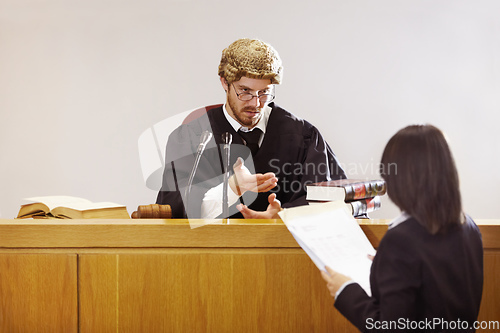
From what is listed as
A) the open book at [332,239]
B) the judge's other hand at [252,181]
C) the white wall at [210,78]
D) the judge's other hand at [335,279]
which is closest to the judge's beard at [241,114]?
the judge's other hand at [252,181]

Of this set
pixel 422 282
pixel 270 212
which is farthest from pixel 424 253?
pixel 270 212

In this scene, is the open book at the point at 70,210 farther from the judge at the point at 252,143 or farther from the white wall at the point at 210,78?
the white wall at the point at 210,78

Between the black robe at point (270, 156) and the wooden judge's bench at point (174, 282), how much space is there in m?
0.93

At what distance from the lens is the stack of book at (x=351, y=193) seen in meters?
1.54

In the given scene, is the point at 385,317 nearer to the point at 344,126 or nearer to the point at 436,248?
the point at 436,248

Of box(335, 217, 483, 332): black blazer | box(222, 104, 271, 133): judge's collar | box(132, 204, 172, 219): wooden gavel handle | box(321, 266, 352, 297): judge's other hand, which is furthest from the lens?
box(222, 104, 271, 133): judge's collar

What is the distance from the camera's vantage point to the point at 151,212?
167 centimetres

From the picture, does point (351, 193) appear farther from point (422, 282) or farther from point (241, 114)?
point (241, 114)

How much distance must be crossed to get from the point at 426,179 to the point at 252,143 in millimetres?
1685

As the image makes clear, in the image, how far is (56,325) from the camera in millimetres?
1354

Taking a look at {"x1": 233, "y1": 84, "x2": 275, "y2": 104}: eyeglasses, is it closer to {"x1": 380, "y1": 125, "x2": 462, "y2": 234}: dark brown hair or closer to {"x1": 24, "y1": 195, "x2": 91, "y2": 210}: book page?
{"x1": 24, "y1": 195, "x2": 91, "y2": 210}: book page

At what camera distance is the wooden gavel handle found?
1.66 meters

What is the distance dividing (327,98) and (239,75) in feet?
6.24

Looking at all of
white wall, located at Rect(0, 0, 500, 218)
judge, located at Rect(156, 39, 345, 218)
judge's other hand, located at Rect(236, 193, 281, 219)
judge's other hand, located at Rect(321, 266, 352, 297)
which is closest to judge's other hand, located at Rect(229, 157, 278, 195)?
judge's other hand, located at Rect(236, 193, 281, 219)
